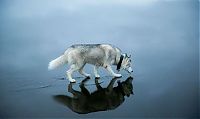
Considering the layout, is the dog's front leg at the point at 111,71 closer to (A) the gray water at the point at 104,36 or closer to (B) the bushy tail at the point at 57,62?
(A) the gray water at the point at 104,36

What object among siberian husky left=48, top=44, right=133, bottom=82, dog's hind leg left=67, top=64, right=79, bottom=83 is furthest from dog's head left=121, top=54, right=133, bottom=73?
dog's hind leg left=67, top=64, right=79, bottom=83

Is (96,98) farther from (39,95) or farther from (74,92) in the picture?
(39,95)

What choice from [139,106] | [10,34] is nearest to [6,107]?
[10,34]

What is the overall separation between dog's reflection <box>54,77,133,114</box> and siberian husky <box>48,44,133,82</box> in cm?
7

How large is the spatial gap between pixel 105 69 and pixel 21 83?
1.23 feet

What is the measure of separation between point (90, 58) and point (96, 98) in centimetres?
18

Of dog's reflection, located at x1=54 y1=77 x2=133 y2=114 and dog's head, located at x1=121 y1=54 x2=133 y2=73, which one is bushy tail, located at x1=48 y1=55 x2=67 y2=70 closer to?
dog's reflection, located at x1=54 y1=77 x2=133 y2=114

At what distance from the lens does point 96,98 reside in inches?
49.6

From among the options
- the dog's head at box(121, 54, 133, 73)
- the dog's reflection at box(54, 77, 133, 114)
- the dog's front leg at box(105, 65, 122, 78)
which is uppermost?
the dog's head at box(121, 54, 133, 73)

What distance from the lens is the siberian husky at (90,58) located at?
4.39 ft

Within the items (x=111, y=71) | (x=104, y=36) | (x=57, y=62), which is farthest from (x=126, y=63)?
(x=57, y=62)

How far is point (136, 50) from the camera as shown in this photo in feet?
5.11

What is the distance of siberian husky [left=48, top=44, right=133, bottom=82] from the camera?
4.39 feet

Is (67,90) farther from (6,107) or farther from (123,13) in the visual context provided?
(123,13)
